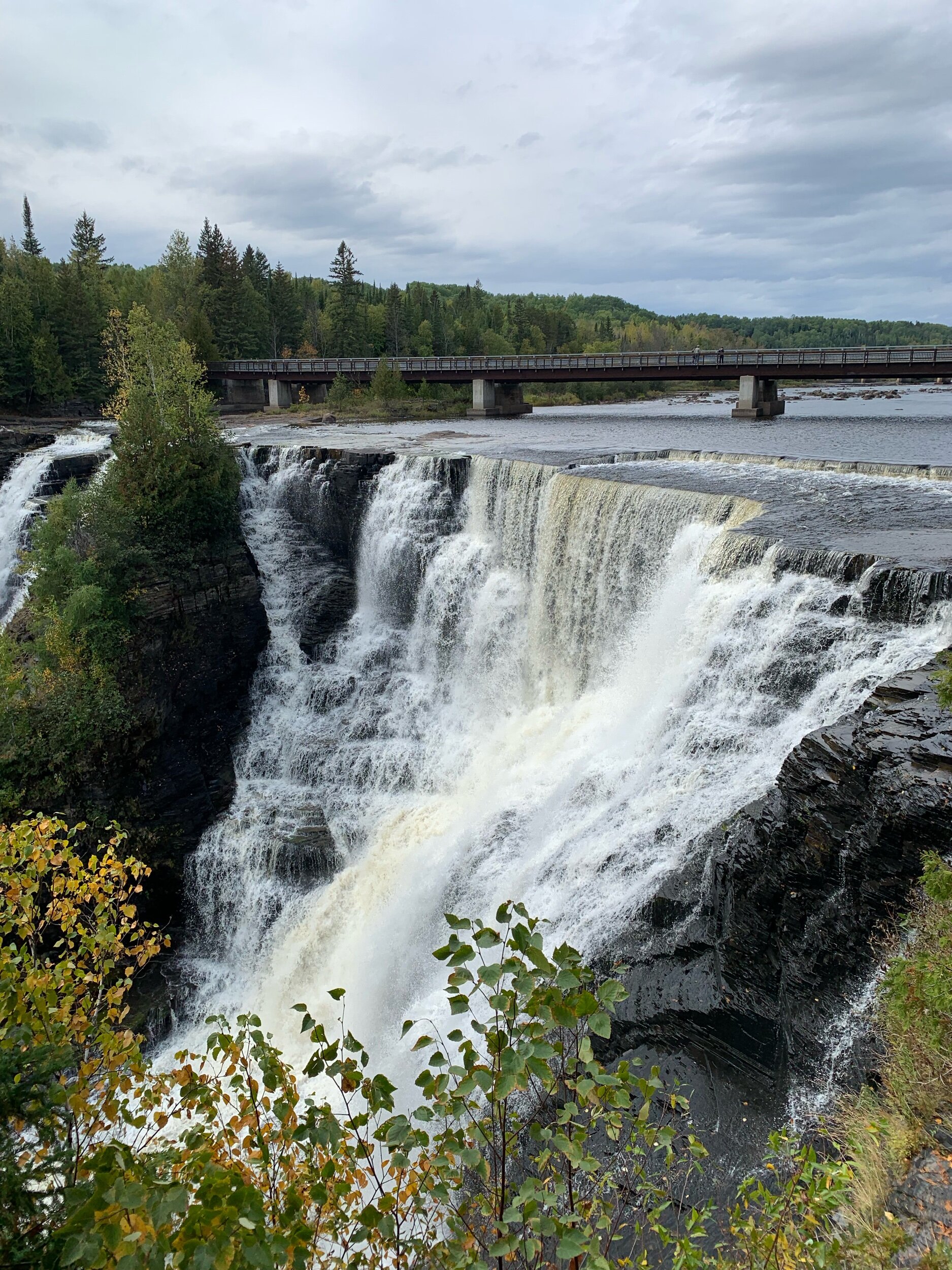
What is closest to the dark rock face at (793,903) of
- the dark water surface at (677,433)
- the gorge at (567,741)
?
the gorge at (567,741)

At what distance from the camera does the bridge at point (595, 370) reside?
4569cm

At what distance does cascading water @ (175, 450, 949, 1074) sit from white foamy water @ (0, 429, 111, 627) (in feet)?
27.9

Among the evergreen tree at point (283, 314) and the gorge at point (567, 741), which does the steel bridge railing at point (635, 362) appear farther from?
the evergreen tree at point (283, 314)

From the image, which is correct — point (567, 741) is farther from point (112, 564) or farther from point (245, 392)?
point (245, 392)

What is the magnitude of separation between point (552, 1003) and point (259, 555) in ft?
90.2

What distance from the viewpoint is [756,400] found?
168 feet

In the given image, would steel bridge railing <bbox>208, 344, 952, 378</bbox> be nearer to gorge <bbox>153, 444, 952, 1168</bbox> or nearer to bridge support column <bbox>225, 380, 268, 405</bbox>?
bridge support column <bbox>225, 380, 268, 405</bbox>

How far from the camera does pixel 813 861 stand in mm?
11359

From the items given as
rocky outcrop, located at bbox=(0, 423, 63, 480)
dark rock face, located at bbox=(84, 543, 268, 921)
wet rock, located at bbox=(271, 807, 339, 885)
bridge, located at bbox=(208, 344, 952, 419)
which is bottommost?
wet rock, located at bbox=(271, 807, 339, 885)

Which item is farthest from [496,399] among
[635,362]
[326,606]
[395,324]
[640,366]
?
[395,324]

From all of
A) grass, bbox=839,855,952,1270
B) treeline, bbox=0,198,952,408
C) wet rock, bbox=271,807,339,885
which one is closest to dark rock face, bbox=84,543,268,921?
wet rock, bbox=271,807,339,885

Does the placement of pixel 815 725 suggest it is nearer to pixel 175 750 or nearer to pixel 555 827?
pixel 555 827

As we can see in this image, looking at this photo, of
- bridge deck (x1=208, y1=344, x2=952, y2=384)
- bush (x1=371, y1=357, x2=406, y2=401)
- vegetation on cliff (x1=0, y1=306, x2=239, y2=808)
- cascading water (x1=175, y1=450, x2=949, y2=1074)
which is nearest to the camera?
cascading water (x1=175, y1=450, x2=949, y2=1074)

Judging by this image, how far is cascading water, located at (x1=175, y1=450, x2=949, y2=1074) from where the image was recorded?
14547 millimetres
